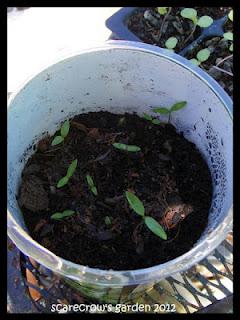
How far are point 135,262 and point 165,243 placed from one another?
2.2 inches

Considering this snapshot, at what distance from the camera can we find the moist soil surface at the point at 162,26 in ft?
4.14

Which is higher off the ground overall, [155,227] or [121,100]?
[121,100]

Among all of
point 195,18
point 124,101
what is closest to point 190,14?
point 195,18

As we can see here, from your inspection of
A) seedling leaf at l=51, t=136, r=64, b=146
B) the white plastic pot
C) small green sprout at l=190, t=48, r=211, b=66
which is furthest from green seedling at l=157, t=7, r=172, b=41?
seedling leaf at l=51, t=136, r=64, b=146

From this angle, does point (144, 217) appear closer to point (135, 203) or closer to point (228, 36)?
point (135, 203)

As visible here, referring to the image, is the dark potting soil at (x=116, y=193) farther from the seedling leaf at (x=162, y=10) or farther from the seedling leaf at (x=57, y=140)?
the seedling leaf at (x=162, y=10)

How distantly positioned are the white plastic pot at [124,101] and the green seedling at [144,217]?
2.3 inches

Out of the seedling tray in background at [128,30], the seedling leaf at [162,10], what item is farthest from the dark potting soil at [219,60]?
the seedling leaf at [162,10]

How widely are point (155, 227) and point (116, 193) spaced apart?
4.3 inches

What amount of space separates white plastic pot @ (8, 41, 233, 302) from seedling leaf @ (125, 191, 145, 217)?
0.10 meters

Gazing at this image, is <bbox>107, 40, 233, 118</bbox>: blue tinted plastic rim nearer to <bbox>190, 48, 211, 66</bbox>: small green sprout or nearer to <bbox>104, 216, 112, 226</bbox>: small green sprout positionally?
<bbox>104, 216, 112, 226</bbox>: small green sprout

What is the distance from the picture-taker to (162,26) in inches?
49.6

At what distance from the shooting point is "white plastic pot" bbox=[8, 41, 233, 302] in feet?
2.59

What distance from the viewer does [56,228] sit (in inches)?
32.9
